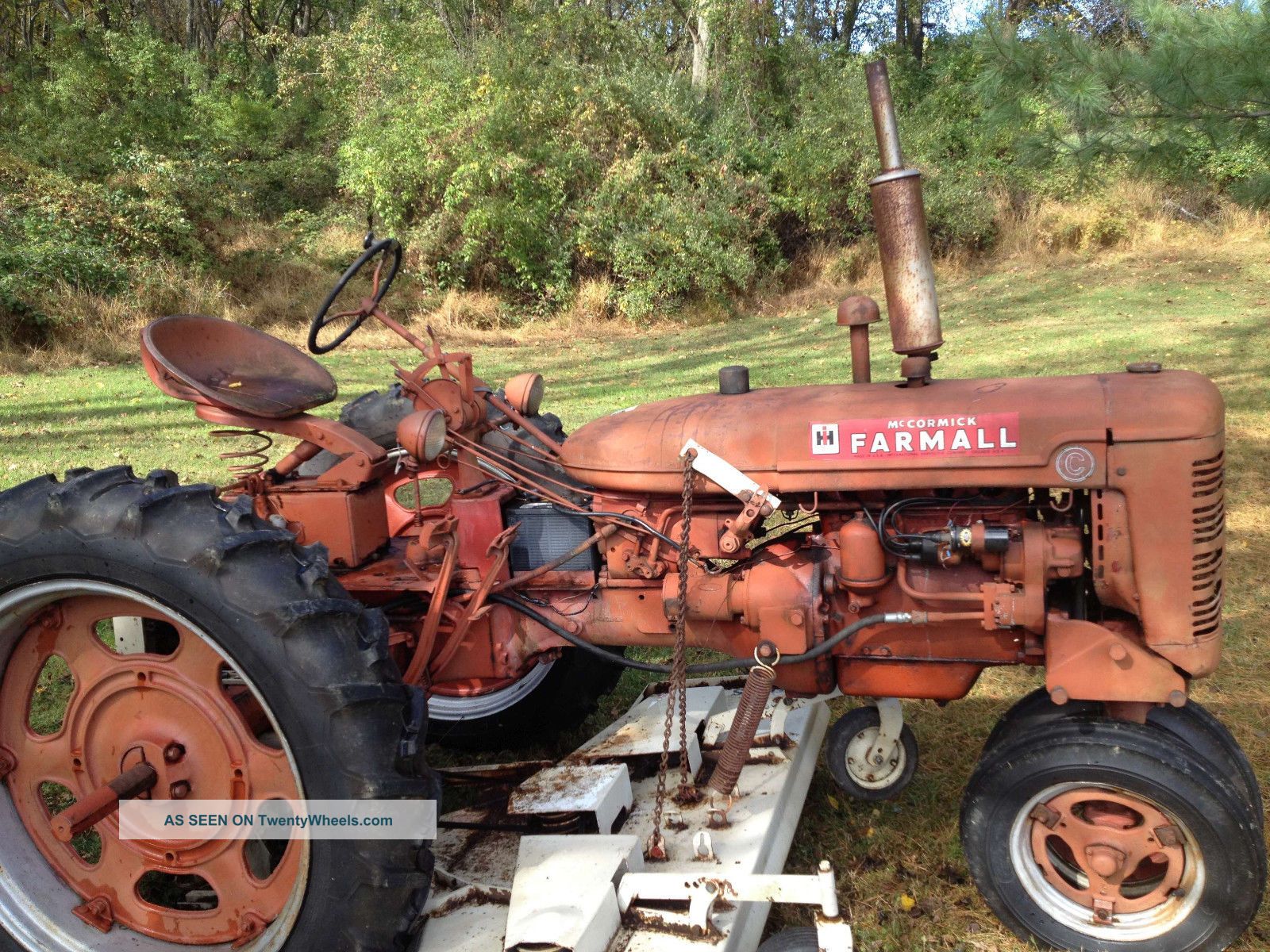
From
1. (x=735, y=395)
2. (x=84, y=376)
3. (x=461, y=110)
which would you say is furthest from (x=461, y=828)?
(x=461, y=110)

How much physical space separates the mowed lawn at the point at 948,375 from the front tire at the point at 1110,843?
188 millimetres

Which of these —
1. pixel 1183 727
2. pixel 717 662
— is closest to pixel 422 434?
pixel 717 662

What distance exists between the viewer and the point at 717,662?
8.64ft

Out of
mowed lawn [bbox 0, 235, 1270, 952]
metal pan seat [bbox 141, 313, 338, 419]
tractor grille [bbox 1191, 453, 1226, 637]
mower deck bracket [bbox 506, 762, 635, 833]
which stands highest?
metal pan seat [bbox 141, 313, 338, 419]

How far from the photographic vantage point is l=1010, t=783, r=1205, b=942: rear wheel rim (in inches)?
87.2

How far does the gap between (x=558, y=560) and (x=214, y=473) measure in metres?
4.70

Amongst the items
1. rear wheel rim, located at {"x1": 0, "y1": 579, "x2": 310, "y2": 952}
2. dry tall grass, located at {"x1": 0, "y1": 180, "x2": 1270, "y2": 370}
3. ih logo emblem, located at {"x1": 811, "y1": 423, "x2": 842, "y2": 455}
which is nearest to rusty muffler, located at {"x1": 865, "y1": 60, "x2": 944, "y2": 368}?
ih logo emblem, located at {"x1": 811, "y1": 423, "x2": 842, "y2": 455}

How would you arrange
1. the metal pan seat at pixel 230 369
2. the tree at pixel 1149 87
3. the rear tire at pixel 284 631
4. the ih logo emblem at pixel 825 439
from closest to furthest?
the rear tire at pixel 284 631, the ih logo emblem at pixel 825 439, the metal pan seat at pixel 230 369, the tree at pixel 1149 87

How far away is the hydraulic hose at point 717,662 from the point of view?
7.71 feet

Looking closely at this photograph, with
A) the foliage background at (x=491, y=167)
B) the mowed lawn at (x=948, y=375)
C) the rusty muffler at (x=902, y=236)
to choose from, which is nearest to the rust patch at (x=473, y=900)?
the mowed lawn at (x=948, y=375)

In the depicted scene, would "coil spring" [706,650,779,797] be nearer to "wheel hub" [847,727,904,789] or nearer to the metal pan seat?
"wheel hub" [847,727,904,789]

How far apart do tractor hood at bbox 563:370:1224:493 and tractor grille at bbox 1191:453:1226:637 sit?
0.30 ft

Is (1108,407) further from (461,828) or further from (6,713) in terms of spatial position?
(6,713)

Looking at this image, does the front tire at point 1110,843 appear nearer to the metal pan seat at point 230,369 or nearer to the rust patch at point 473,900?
the rust patch at point 473,900
